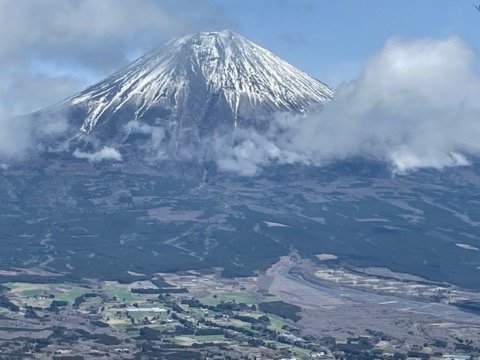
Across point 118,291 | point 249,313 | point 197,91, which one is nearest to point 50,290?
point 118,291

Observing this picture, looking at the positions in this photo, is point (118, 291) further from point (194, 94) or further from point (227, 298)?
point (194, 94)

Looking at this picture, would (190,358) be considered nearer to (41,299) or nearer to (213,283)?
(41,299)

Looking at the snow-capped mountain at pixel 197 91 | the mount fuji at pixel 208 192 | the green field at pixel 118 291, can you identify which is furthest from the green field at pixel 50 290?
the snow-capped mountain at pixel 197 91

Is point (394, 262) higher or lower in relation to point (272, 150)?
lower

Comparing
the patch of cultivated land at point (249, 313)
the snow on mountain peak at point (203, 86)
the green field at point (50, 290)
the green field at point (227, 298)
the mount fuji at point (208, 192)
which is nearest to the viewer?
the patch of cultivated land at point (249, 313)

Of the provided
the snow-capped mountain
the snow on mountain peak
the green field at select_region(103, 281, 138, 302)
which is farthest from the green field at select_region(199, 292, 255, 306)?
the snow on mountain peak

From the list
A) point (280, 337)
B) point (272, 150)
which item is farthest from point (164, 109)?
point (280, 337)

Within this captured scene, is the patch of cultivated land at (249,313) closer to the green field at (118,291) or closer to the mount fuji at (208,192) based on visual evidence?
the green field at (118,291)
